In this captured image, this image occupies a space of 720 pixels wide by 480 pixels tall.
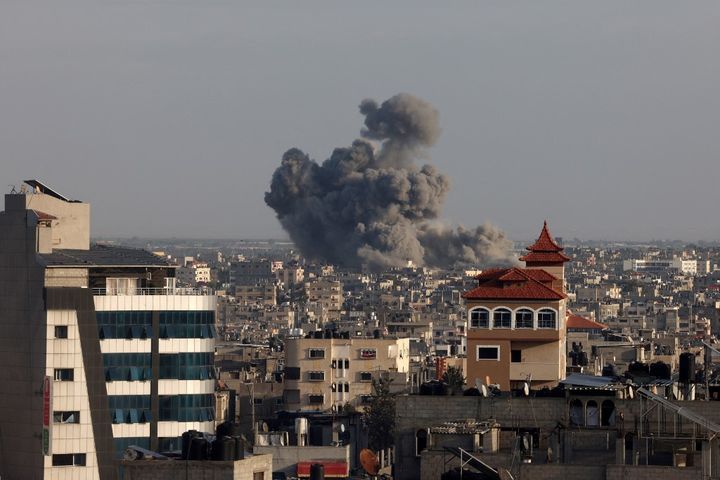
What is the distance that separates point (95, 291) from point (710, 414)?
19.8m

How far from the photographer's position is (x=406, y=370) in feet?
346

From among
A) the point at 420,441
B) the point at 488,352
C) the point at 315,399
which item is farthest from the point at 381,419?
the point at 420,441

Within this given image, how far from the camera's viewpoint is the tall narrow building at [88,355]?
179ft

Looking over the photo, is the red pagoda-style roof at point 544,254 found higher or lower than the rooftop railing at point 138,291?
higher

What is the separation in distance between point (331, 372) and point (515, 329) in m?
41.1

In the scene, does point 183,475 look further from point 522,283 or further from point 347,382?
point 347,382

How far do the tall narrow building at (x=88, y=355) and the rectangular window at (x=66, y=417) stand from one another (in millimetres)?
20

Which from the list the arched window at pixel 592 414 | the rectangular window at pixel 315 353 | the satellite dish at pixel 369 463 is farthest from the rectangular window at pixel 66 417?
the rectangular window at pixel 315 353

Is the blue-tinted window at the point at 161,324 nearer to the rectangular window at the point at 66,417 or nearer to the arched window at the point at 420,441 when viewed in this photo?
the rectangular window at the point at 66,417

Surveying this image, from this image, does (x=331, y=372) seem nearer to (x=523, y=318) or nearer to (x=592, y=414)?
(x=523, y=318)

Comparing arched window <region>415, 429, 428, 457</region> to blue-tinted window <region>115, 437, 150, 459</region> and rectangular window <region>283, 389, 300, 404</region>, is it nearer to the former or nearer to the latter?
blue-tinted window <region>115, 437, 150, 459</region>

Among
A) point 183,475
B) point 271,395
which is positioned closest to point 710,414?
point 183,475

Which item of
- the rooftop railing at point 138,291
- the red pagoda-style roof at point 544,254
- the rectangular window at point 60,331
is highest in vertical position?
the red pagoda-style roof at point 544,254

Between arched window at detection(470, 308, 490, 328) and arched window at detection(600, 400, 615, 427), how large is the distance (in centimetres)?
1801
